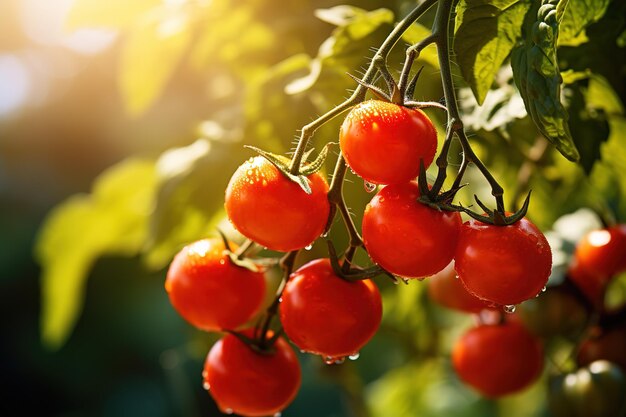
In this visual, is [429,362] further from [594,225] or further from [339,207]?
[339,207]

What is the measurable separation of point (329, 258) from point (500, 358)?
27 cm

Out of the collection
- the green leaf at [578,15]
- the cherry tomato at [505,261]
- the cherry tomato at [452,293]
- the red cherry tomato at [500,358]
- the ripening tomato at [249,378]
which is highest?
the green leaf at [578,15]

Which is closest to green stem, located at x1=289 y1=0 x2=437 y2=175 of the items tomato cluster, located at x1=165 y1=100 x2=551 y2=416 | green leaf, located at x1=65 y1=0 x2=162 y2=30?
tomato cluster, located at x1=165 y1=100 x2=551 y2=416

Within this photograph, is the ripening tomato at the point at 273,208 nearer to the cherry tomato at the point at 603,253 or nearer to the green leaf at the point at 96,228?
the cherry tomato at the point at 603,253

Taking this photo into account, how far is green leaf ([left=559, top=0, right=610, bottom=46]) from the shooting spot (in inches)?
20.1

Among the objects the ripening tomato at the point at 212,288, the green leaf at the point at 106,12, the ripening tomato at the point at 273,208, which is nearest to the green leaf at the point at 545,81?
the ripening tomato at the point at 273,208

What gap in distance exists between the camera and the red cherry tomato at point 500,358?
700 millimetres

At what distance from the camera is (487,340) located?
70 cm

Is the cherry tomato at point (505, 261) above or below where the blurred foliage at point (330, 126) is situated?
above

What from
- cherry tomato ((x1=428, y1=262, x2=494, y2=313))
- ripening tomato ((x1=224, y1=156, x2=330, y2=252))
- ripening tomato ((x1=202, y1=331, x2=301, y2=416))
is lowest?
cherry tomato ((x1=428, y1=262, x2=494, y2=313))

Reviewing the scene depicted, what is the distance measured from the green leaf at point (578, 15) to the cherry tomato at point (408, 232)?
0.16 m

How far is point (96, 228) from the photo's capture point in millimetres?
913

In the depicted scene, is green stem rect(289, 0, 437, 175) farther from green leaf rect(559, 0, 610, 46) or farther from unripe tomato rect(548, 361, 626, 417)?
unripe tomato rect(548, 361, 626, 417)

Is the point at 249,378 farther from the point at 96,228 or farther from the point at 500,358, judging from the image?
the point at 96,228
